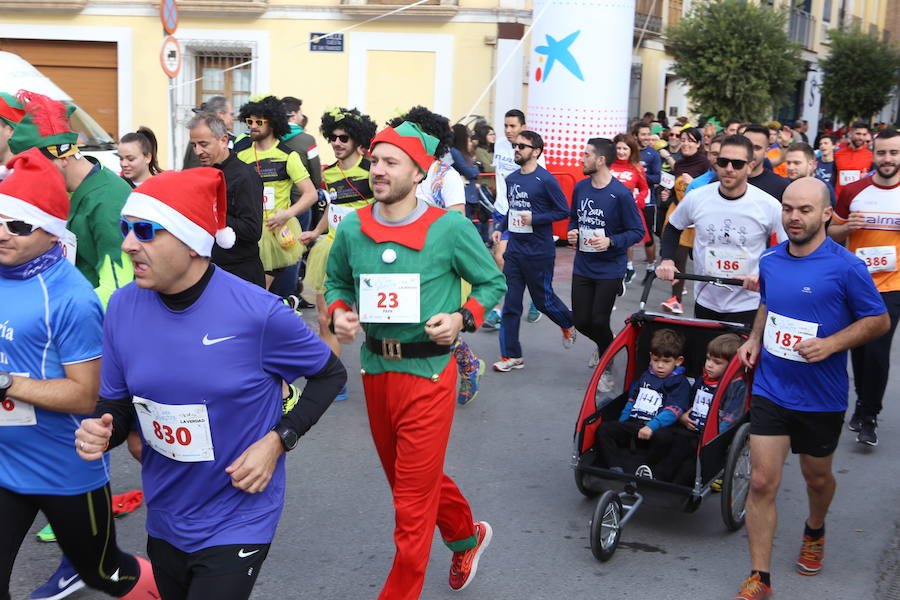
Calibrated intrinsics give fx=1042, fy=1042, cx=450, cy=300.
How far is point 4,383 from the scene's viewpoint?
3.25m

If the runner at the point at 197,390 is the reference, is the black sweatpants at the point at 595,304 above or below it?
below

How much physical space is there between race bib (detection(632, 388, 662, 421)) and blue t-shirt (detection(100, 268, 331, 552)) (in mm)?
2902

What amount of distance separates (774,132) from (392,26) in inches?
319

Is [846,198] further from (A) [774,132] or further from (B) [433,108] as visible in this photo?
(B) [433,108]

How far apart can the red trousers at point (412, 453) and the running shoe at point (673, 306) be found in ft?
23.2

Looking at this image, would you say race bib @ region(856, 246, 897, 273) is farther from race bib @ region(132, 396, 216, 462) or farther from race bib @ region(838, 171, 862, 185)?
race bib @ region(838, 171, 862, 185)

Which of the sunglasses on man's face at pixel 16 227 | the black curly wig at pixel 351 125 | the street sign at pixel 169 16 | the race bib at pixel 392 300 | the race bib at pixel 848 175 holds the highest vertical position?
the street sign at pixel 169 16

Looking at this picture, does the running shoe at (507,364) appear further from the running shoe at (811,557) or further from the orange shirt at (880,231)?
the running shoe at (811,557)

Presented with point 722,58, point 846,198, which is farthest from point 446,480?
point 722,58

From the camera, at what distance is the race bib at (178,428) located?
116 inches

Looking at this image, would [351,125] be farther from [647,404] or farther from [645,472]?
[645,472]

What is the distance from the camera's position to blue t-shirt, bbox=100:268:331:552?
2918 millimetres

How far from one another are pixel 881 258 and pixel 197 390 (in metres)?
5.13

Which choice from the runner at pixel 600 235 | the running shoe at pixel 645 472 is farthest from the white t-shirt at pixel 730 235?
the running shoe at pixel 645 472
